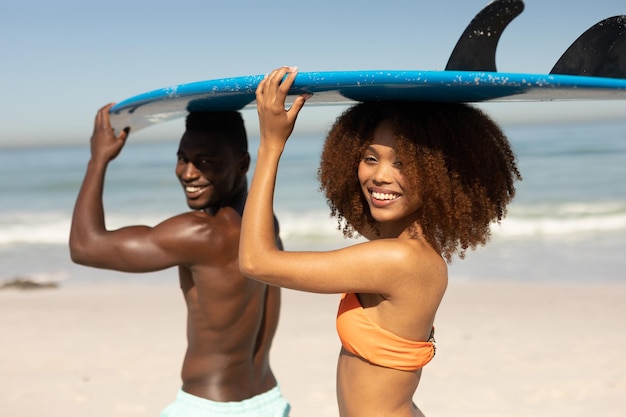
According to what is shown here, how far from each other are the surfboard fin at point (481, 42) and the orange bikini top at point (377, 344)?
743mm

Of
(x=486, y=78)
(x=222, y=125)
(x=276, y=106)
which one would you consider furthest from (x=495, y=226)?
(x=486, y=78)

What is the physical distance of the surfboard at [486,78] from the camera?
1.87 meters

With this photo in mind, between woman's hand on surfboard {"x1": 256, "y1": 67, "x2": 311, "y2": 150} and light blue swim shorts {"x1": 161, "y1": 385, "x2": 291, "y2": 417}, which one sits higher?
woman's hand on surfboard {"x1": 256, "y1": 67, "x2": 311, "y2": 150}

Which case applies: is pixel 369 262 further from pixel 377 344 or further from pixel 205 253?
pixel 205 253

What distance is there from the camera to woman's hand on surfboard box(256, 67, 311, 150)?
2076 millimetres

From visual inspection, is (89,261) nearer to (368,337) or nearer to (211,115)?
(211,115)

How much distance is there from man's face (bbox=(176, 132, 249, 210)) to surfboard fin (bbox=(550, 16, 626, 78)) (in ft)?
4.58

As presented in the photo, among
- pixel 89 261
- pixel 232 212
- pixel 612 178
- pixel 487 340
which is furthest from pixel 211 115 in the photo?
pixel 612 178

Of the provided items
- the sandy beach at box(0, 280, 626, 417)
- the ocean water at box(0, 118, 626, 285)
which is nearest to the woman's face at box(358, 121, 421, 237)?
the ocean water at box(0, 118, 626, 285)

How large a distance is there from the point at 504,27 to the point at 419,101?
30cm

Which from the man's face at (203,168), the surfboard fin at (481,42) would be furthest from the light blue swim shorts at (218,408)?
the surfboard fin at (481,42)

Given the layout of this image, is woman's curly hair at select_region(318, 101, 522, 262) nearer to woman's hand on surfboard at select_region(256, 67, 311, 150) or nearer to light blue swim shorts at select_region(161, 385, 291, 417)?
woman's hand on surfboard at select_region(256, 67, 311, 150)

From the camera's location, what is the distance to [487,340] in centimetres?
712

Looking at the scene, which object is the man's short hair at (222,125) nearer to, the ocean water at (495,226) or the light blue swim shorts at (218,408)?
the light blue swim shorts at (218,408)
